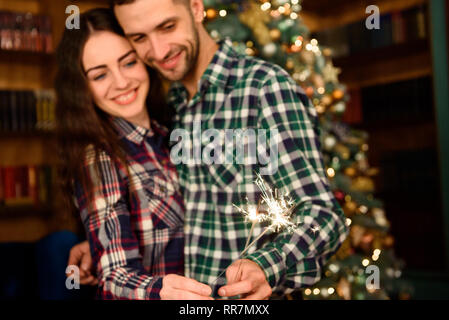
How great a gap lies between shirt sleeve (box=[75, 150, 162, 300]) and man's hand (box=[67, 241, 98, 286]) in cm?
20

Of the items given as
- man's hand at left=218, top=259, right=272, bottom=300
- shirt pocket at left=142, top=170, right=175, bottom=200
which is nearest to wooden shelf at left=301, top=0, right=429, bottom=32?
shirt pocket at left=142, top=170, right=175, bottom=200

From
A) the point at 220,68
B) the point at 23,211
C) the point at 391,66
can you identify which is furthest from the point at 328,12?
the point at 23,211

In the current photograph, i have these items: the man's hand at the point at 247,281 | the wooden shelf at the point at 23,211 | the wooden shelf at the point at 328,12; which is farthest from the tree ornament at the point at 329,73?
the wooden shelf at the point at 23,211

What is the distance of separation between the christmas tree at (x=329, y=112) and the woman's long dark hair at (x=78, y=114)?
0.62m

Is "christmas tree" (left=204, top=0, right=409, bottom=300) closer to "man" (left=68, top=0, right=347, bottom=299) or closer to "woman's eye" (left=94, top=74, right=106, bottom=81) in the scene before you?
"man" (left=68, top=0, right=347, bottom=299)

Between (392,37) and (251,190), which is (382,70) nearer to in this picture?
(392,37)

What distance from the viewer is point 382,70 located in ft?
8.24

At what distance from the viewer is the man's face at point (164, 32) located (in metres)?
0.76

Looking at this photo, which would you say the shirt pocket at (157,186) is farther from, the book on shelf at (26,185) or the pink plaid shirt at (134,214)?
the book on shelf at (26,185)

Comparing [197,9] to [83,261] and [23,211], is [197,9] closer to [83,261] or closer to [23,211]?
[83,261]

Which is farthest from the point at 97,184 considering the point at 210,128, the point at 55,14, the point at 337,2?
the point at 55,14

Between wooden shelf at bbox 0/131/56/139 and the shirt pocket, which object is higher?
wooden shelf at bbox 0/131/56/139

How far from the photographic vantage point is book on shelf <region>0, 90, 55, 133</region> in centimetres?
213
